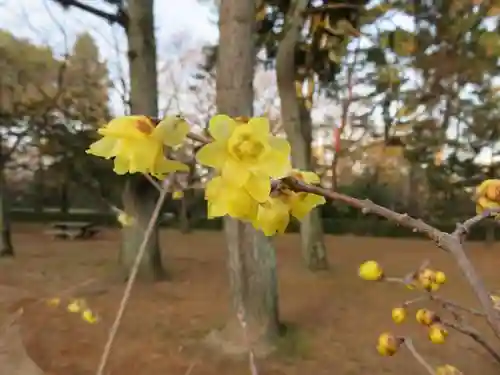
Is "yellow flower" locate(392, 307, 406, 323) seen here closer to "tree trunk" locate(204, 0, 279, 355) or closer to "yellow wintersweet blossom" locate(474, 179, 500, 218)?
"yellow wintersweet blossom" locate(474, 179, 500, 218)

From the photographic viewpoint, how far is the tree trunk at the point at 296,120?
22.7 feet

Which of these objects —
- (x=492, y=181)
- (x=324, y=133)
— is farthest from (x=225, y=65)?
(x=324, y=133)

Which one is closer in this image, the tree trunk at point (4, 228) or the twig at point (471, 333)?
the twig at point (471, 333)

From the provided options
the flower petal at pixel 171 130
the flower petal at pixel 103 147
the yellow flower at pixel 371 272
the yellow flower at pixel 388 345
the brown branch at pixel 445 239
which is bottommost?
the yellow flower at pixel 388 345

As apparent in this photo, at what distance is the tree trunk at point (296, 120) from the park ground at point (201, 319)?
9.5 inches

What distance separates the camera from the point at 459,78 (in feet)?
21.4

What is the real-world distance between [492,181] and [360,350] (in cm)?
424

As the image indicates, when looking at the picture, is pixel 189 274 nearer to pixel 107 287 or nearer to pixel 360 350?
pixel 107 287

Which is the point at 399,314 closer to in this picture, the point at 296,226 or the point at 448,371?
the point at 448,371

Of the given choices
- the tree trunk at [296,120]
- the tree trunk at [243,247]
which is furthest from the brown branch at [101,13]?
the tree trunk at [243,247]

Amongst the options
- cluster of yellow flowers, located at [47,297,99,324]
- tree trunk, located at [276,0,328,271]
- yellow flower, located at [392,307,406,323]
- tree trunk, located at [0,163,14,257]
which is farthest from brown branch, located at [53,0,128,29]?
yellow flower, located at [392,307,406,323]

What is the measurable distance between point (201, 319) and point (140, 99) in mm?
2252

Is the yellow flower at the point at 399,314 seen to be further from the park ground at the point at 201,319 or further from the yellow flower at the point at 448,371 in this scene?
the park ground at the point at 201,319

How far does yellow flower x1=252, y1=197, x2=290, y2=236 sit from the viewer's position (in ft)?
1.78
